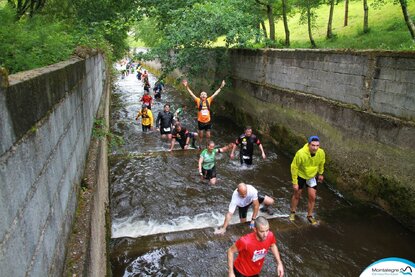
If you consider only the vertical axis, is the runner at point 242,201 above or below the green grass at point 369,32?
below

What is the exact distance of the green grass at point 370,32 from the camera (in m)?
14.2

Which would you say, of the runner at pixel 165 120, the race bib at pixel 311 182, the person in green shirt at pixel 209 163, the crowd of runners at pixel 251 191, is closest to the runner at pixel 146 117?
the crowd of runners at pixel 251 191

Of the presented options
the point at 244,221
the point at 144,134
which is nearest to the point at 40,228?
the point at 244,221

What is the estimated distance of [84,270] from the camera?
3.15 m

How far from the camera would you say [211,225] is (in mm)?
7277

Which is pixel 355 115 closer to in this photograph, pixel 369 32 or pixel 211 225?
pixel 211 225

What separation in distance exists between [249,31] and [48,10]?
8116mm

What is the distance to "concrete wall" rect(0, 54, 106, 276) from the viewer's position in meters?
1.86

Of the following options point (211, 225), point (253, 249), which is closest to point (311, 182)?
point (211, 225)

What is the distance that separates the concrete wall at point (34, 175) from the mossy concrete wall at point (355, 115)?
20.8 feet

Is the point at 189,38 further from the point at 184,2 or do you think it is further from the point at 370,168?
the point at 370,168

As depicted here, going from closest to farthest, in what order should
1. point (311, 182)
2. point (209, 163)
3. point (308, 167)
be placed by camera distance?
1. point (308, 167)
2. point (311, 182)
3. point (209, 163)

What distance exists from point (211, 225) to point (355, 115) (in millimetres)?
4421

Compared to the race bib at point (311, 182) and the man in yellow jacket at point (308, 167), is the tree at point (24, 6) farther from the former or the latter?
the race bib at point (311, 182)
